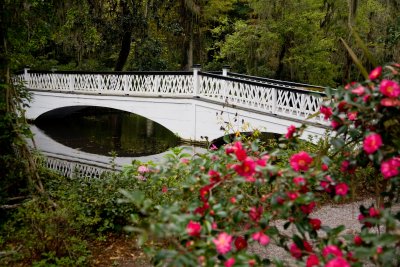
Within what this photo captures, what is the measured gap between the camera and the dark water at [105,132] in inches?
590

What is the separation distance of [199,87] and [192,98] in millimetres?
431

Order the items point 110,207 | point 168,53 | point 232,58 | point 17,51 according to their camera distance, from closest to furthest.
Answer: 1. point 110,207
2. point 17,51
3. point 232,58
4. point 168,53

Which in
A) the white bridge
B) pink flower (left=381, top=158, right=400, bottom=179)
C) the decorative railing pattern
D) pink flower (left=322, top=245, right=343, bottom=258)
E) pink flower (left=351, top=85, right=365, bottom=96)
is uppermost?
pink flower (left=351, top=85, right=365, bottom=96)

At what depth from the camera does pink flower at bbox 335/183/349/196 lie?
7.50 ft

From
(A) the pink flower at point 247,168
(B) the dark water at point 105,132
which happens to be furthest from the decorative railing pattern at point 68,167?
(A) the pink flower at point 247,168

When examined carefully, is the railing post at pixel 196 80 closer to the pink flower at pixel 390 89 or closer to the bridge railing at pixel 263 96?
the bridge railing at pixel 263 96

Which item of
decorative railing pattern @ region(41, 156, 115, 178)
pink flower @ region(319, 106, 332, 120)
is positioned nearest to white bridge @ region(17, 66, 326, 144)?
decorative railing pattern @ region(41, 156, 115, 178)

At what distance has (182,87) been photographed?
14234mm

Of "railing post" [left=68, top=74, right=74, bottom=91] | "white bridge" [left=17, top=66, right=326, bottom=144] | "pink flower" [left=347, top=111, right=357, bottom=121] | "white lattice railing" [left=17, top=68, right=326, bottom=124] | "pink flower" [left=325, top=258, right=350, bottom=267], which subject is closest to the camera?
"pink flower" [left=325, top=258, right=350, bottom=267]

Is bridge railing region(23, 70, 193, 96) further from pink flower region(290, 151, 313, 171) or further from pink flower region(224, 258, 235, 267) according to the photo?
pink flower region(224, 258, 235, 267)

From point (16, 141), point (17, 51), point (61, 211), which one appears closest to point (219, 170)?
point (61, 211)

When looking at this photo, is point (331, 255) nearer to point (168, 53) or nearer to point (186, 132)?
point (186, 132)

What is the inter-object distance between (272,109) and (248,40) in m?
7.72

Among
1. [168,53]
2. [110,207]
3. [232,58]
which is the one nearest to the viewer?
[110,207]
